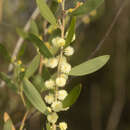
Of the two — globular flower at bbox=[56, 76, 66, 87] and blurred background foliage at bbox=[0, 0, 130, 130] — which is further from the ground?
globular flower at bbox=[56, 76, 66, 87]

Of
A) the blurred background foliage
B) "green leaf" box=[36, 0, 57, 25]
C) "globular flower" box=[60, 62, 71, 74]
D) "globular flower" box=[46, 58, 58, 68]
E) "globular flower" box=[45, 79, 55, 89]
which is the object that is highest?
"green leaf" box=[36, 0, 57, 25]

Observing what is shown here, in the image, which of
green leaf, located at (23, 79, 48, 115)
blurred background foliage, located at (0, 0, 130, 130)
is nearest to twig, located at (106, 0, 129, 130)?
blurred background foliage, located at (0, 0, 130, 130)

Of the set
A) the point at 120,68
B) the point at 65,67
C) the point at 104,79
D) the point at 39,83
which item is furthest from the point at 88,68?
the point at 104,79

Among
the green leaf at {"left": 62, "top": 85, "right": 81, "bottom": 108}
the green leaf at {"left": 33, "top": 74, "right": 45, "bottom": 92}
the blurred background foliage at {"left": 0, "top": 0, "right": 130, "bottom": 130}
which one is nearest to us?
the green leaf at {"left": 62, "top": 85, "right": 81, "bottom": 108}

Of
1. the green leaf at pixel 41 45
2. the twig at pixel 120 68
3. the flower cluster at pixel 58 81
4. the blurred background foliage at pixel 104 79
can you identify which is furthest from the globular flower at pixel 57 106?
the twig at pixel 120 68

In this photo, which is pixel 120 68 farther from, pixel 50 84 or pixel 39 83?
pixel 50 84

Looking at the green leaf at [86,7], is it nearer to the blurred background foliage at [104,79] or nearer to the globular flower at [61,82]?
the globular flower at [61,82]

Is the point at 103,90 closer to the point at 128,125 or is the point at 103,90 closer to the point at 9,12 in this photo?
the point at 128,125

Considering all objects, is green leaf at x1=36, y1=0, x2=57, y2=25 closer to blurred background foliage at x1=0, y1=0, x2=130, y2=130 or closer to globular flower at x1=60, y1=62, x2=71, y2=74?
globular flower at x1=60, y1=62, x2=71, y2=74

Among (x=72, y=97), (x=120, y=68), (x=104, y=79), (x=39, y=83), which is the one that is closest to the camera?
(x=72, y=97)

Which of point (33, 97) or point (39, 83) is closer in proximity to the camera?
point (33, 97)
